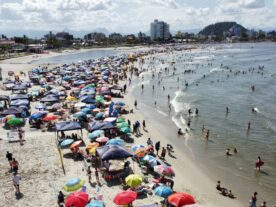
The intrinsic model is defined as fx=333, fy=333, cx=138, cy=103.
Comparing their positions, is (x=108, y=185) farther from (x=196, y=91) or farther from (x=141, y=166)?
(x=196, y=91)

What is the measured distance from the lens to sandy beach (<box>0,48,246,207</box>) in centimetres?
1636

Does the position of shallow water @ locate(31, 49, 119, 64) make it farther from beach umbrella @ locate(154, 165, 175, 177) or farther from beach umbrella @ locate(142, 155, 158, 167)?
beach umbrella @ locate(154, 165, 175, 177)

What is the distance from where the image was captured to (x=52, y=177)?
1831cm

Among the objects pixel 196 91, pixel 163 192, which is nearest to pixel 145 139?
pixel 163 192

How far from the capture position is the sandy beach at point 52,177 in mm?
16359

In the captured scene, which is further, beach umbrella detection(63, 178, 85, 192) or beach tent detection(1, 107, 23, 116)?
beach tent detection(1, 107, 23, 116)

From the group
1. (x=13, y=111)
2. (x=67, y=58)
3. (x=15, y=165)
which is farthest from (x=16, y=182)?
(x=67, y=58)

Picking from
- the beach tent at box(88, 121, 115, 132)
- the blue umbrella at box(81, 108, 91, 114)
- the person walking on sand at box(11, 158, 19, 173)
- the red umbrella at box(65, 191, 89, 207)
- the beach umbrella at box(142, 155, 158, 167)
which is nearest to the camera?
the red umbrella at box(65, 191, 89, 207)

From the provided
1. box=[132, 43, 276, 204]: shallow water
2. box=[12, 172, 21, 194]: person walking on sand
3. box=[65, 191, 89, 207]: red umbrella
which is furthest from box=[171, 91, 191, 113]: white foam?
box=[65, 191, 89, 207]: red umbrella

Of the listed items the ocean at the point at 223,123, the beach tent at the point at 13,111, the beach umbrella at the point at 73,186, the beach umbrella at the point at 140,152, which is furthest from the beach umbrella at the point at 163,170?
the beach tent at the point at 13,111

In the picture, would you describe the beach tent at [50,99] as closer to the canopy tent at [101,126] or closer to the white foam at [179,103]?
the canopy tent at [101,126]

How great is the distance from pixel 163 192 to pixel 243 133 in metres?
15.6

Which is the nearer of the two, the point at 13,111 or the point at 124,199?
the point at 124,199

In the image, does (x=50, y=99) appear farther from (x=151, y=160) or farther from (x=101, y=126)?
(x=151, y=160)
